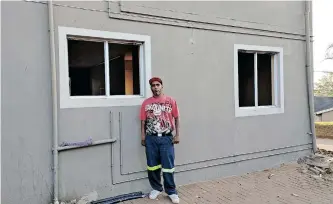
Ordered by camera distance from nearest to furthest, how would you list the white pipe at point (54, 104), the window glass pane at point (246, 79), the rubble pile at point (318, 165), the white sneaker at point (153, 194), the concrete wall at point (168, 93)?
the concrete wall at point (168, 93), the white pipe at point (54, 104), the white sneaker at point (153, 194), the rubble pile at point (318, 165), the window glass pane at point (246, 79)

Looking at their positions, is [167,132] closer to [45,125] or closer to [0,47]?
[45,125]

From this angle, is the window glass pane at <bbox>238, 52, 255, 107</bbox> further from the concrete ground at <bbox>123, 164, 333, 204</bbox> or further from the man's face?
the man's face

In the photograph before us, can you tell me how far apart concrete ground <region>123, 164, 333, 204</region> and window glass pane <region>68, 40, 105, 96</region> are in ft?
6.18

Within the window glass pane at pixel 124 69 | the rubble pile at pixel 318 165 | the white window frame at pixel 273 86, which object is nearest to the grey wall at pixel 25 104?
the window glass pane at pixel 124 69

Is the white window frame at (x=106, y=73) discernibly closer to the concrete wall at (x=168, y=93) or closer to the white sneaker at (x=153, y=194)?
the concrete wall at (x=168, y=93)

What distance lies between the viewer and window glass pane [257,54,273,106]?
7.00 m

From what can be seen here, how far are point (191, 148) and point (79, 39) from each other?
278cm

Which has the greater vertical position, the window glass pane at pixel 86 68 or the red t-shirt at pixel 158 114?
the window glass pane at pixel 86 68

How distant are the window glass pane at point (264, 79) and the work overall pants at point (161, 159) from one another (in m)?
3.22

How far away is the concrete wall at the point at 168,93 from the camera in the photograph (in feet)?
13.5

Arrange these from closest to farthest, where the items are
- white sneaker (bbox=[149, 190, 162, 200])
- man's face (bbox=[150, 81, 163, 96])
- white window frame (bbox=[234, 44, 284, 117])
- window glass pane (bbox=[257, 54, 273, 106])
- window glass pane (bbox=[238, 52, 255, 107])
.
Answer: man's face (bbox=[150, 81, 163, 96]), white sneaker (bbox=[149, 190, 162, 200]), white window frame (bbox=[234, 44, 284, 117]), window glass pane (bbox=[238, 52, 255, 107]), window glass pane (bbox=[257, 54, 273, 106])

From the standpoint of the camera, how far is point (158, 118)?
15.2ft

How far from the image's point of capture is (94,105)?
464cm

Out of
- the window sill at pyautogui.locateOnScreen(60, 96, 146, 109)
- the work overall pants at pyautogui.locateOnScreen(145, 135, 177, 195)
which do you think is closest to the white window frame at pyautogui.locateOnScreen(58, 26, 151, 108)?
the window sill at pyautogui.locateOnScreen(60, 96, 146, 109)
